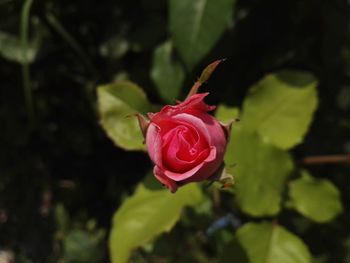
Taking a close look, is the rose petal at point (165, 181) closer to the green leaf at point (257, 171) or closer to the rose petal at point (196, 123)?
the rose petal at point (196, 123)

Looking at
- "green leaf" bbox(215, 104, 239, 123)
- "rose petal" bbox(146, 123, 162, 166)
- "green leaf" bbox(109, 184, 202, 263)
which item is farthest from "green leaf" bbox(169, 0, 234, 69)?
"rose petal" bbox(146, 123, 162, 166)

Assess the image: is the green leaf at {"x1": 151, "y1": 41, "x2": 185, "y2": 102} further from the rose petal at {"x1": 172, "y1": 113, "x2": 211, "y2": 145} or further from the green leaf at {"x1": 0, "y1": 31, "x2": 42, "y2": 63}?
the rose petal at {"x1": 172, "y1": 113, "x2": 211, "y2": 145}

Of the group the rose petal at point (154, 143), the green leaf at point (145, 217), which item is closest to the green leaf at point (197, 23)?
the green leaf at point (145, 217)

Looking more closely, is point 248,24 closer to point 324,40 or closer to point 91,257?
point 324,40

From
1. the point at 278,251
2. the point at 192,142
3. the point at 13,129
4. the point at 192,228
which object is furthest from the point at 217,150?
the point at 13,129

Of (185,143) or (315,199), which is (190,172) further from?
(315,199)

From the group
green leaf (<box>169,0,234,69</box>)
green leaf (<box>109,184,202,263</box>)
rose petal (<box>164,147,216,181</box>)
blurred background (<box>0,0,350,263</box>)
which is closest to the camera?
rose petal (<box>164,147,216,181</box>)

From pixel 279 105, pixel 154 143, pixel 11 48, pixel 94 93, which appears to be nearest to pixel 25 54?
pixel 11 48
